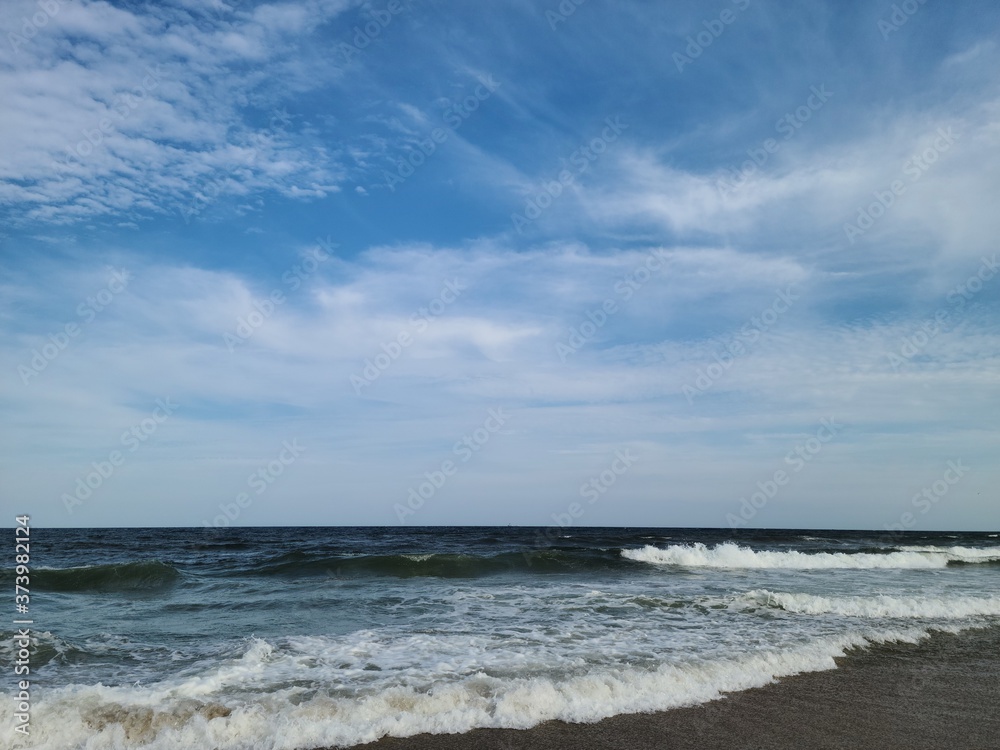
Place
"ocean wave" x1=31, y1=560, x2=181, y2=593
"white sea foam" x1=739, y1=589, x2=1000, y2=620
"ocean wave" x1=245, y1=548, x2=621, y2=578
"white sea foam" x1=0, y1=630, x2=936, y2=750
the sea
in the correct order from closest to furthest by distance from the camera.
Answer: "white sea foam" x1=0, y1=630, x2=936, y2=750, the sea, "white sea foam" x1=739, y1=589, x2=1000, y2=620, "ocean wave" x1=31, y1=560, x2=181, y2=593, "ocean wave" x1=245, y1=548, x2=621, y2=578

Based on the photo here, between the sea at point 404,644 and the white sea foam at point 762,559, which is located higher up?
the sea at point 404,644

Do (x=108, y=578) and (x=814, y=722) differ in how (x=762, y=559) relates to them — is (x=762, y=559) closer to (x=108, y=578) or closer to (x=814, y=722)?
(x=814, y=722)

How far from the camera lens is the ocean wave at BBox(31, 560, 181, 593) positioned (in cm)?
1639

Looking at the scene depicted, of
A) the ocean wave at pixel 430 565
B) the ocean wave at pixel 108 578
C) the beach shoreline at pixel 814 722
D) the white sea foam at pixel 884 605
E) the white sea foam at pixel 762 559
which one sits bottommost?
the white sea foam at pixel 762 559

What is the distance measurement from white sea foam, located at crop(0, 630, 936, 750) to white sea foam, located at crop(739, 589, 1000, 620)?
6171mm

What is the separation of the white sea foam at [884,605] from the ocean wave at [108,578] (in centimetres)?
1564

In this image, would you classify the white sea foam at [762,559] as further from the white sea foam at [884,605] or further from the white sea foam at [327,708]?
the white sea foam at [327,708]

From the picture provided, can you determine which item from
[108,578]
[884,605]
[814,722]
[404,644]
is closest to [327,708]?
[404,644]

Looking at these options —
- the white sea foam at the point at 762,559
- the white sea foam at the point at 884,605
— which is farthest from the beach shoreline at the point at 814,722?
the white sea foam at the point at 762,559

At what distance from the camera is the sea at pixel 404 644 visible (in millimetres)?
5660

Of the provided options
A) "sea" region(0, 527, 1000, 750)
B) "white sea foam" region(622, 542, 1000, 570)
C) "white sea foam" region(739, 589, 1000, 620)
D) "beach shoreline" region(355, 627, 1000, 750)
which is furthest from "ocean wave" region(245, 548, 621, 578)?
"beach shoreline" region(355, 627, 1000, 750)

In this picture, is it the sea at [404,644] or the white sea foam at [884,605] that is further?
the white sea foam at [884,605]

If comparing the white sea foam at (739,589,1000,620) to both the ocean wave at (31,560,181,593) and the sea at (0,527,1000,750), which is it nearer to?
the sea at (0,527,1000,750)

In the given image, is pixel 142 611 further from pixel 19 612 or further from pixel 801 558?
pixel 801 558
